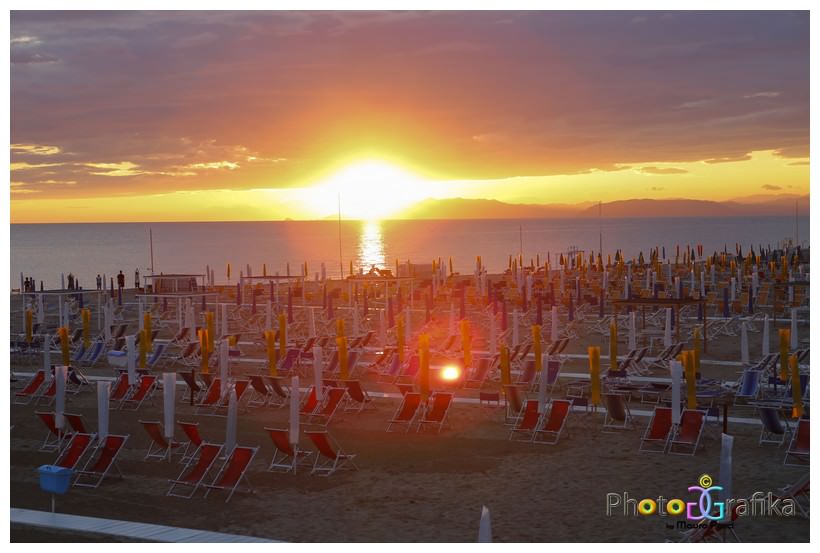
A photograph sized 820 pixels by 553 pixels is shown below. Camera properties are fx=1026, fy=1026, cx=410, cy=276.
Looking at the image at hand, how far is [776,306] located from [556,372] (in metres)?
12.2

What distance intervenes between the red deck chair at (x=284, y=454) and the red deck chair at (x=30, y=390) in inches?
236

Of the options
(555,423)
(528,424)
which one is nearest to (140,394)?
(528,424)

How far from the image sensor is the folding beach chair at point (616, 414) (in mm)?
13812

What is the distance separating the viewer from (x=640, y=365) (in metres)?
19.5

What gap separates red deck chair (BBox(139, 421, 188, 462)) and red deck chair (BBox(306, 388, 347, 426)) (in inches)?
92.5

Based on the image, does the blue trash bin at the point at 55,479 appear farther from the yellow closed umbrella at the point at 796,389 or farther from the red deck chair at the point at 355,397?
the yellow closed umbrella at the point at 796,389

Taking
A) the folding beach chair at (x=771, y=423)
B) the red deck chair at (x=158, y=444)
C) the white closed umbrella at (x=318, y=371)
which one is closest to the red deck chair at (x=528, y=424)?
the folding beach chair at (x=771, y=423)

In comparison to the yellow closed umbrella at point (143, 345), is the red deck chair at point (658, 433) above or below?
below

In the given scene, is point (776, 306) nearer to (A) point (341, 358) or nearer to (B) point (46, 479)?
(A) point (341, 358)

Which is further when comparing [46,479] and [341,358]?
[341,358]

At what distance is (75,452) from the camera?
11.8 m

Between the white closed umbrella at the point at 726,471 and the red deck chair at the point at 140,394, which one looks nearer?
the white closed umbrella at the point at 726,471
